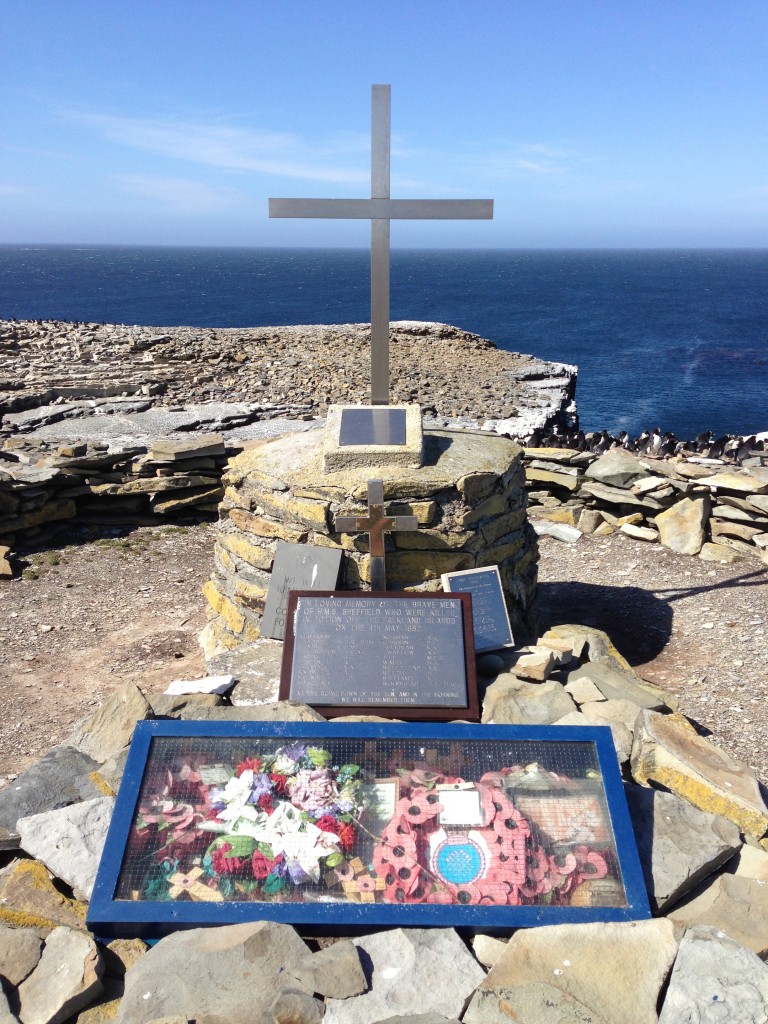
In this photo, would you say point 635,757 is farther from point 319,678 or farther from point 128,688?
point 128,688

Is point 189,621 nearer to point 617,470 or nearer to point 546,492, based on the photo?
point 546,492

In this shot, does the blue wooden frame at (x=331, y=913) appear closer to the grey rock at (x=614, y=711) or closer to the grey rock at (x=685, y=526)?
the grey rock at (x=614, y=711)

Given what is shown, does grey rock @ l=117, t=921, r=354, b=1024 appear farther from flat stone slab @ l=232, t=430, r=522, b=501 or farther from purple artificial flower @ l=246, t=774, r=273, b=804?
flat stone slab @ l=232, t=430, r=522, b=501

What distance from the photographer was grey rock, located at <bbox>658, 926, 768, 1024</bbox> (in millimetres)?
2270

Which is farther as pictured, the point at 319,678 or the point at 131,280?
the point at 131,280

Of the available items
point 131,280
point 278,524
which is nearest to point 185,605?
point 278,524

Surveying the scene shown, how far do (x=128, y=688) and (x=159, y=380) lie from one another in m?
14.4

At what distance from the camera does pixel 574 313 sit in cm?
8125

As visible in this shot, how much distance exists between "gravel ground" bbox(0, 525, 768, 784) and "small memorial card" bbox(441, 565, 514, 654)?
1.48m

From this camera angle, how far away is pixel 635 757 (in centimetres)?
366

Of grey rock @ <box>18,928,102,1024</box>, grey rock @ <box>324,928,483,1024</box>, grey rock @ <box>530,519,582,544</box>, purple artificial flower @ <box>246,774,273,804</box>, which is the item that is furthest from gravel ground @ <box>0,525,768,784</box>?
grey rock @ <box>324,928,483,1024</box>

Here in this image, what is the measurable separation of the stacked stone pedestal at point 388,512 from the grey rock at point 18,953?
3.11m

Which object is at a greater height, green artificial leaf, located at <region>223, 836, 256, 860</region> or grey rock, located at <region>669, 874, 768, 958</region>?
green artificial leaf, located at <region>223, 836, 256, 860</region>

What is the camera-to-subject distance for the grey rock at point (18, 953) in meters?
2.54
